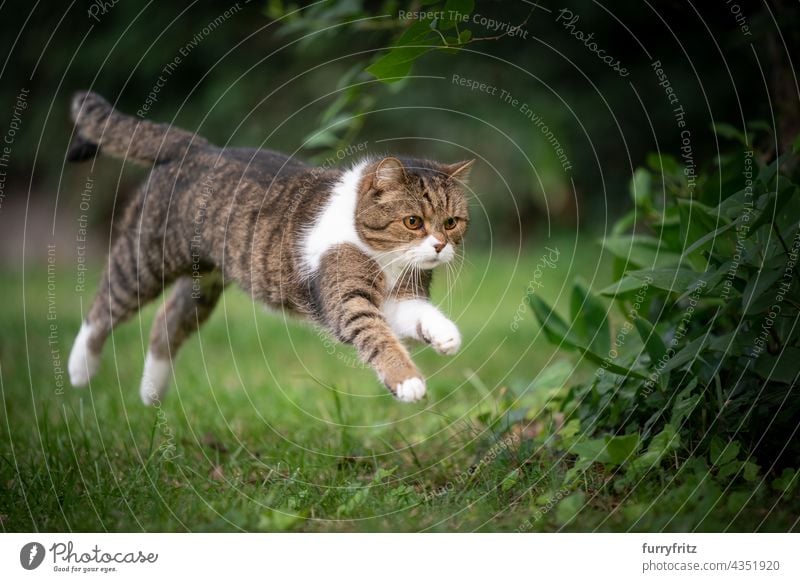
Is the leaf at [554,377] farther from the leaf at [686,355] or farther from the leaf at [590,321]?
the leaf at [686,355]

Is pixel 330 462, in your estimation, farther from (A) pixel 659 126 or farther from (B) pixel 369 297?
(A) pixel 659 126

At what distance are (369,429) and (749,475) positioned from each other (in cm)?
155

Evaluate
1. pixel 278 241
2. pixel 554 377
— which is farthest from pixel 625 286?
pixel 278 241

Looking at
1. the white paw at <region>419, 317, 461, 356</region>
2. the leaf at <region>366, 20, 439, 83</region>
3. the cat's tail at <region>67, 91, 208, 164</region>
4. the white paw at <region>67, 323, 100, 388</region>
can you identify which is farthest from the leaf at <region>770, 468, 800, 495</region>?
the white paw at <region>67, 323, 100, 388</region>

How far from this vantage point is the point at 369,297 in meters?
Result: 2.86

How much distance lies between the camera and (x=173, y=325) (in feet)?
12.6

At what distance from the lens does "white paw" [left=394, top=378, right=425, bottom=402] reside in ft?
7.75

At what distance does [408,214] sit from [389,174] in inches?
6.2

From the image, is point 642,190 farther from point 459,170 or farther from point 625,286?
point 459,170

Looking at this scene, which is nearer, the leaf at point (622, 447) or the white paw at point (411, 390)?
the white paw at point (411, 390)

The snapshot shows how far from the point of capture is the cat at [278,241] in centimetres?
278
